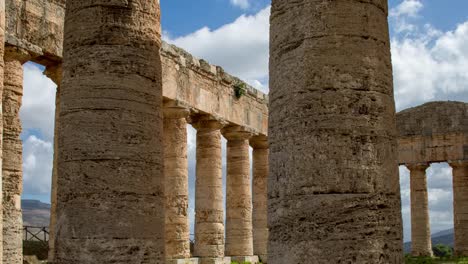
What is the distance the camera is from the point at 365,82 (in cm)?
852

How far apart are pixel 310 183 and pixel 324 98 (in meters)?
1.07

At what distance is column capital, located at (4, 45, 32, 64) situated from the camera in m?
17.6

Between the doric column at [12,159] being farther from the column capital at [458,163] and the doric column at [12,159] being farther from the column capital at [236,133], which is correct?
the column capital at [458,163]

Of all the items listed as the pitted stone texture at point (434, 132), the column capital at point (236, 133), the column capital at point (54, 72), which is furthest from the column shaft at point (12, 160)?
the pitted stone texture at point (434, 132)

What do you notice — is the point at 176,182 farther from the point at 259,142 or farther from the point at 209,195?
the point at 259,142

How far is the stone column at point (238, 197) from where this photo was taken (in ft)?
94.6

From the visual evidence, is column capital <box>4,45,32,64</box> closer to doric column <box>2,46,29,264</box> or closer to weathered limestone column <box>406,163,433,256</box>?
doric column <box>2,46,29,264</box>

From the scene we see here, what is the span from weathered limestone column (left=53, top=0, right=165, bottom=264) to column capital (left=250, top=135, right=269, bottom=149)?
2029 centimetres

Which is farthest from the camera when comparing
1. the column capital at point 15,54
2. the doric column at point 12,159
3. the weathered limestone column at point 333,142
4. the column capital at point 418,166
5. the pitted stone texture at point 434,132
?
the column capital at point 418,166

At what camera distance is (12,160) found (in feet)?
58.5

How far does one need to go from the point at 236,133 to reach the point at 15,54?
13.3 metres

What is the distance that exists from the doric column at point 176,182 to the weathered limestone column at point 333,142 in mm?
14338

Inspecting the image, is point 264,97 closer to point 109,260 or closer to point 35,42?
point 35,42

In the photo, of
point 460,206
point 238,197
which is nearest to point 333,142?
point 238,197
